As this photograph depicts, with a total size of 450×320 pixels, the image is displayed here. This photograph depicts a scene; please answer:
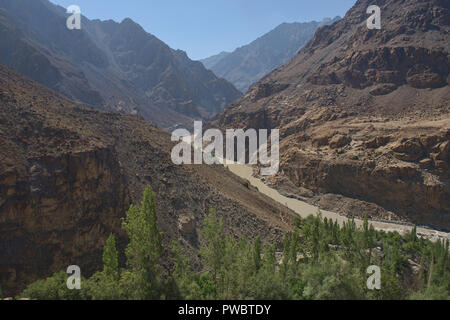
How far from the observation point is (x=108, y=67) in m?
150

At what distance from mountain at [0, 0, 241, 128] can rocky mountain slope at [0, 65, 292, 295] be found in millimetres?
75494

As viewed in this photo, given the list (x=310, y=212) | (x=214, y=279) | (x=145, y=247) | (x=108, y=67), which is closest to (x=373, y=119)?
(x=310, y=212)

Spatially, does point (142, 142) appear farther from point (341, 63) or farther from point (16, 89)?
point (341, 63)

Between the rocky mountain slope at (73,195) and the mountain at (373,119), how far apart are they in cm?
1763

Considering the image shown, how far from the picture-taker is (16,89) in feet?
92.0

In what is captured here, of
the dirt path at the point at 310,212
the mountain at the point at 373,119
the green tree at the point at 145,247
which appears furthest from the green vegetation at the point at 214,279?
the mountain at the point at 373,119

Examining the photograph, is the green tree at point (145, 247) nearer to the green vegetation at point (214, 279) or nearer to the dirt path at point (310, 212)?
the green vegetation at point (214, 279)

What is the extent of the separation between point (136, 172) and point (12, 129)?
35.3 feet

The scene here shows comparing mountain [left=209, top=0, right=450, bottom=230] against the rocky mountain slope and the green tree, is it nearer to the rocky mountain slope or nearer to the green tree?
the rocky mountain slope

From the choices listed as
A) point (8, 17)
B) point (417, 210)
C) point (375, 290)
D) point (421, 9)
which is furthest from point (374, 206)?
point (8, 17)

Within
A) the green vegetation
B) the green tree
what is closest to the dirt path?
the green vegetation

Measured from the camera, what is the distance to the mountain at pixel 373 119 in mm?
41031

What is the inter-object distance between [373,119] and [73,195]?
5063 centimetres

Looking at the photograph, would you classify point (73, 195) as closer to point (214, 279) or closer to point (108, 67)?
point (214, 279)
